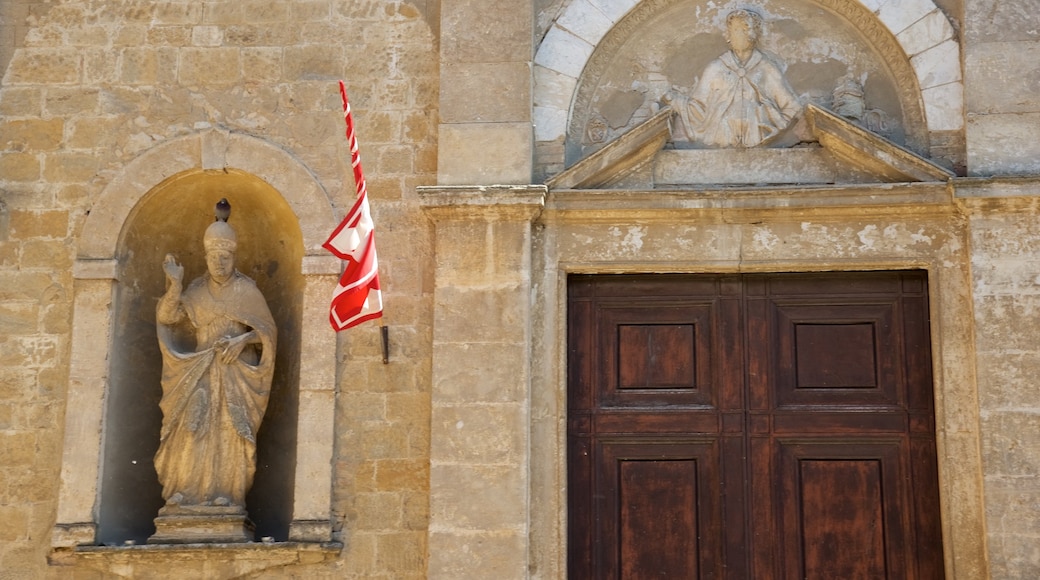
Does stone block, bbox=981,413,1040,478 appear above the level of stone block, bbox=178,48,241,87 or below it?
below

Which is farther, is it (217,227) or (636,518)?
(217,227)

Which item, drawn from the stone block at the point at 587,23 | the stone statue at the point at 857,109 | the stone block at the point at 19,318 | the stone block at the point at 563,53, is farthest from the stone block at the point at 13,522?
the stone statue at the point at 857,109

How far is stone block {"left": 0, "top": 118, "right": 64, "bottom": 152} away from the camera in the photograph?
844 cm

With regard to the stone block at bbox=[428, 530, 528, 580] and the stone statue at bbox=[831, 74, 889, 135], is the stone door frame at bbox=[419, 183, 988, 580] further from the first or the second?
the stone statue at bbox=[831, 74, 889, 135]

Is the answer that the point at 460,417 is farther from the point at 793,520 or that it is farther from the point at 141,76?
the point at 141,76

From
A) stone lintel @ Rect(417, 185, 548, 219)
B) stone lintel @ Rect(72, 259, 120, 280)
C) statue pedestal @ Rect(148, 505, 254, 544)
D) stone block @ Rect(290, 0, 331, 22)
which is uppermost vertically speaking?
stone block @ Rect(290, 0, 331, 22)

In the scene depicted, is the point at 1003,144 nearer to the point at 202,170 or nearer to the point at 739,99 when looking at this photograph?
the point at 739,99

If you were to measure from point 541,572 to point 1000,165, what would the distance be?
3.45 meters

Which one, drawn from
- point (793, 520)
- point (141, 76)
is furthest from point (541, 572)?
Result: point (141, 76)

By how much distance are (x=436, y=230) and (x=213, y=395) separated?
1638 mm

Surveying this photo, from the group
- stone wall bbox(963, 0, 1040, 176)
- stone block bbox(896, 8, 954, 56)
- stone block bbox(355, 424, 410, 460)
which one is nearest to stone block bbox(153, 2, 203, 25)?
stone block bbox(355, 424, 410, 460)

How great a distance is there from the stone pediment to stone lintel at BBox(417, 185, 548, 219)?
183 millimetres

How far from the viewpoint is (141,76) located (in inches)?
334

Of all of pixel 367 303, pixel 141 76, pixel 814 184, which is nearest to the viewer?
pixel 367 303
